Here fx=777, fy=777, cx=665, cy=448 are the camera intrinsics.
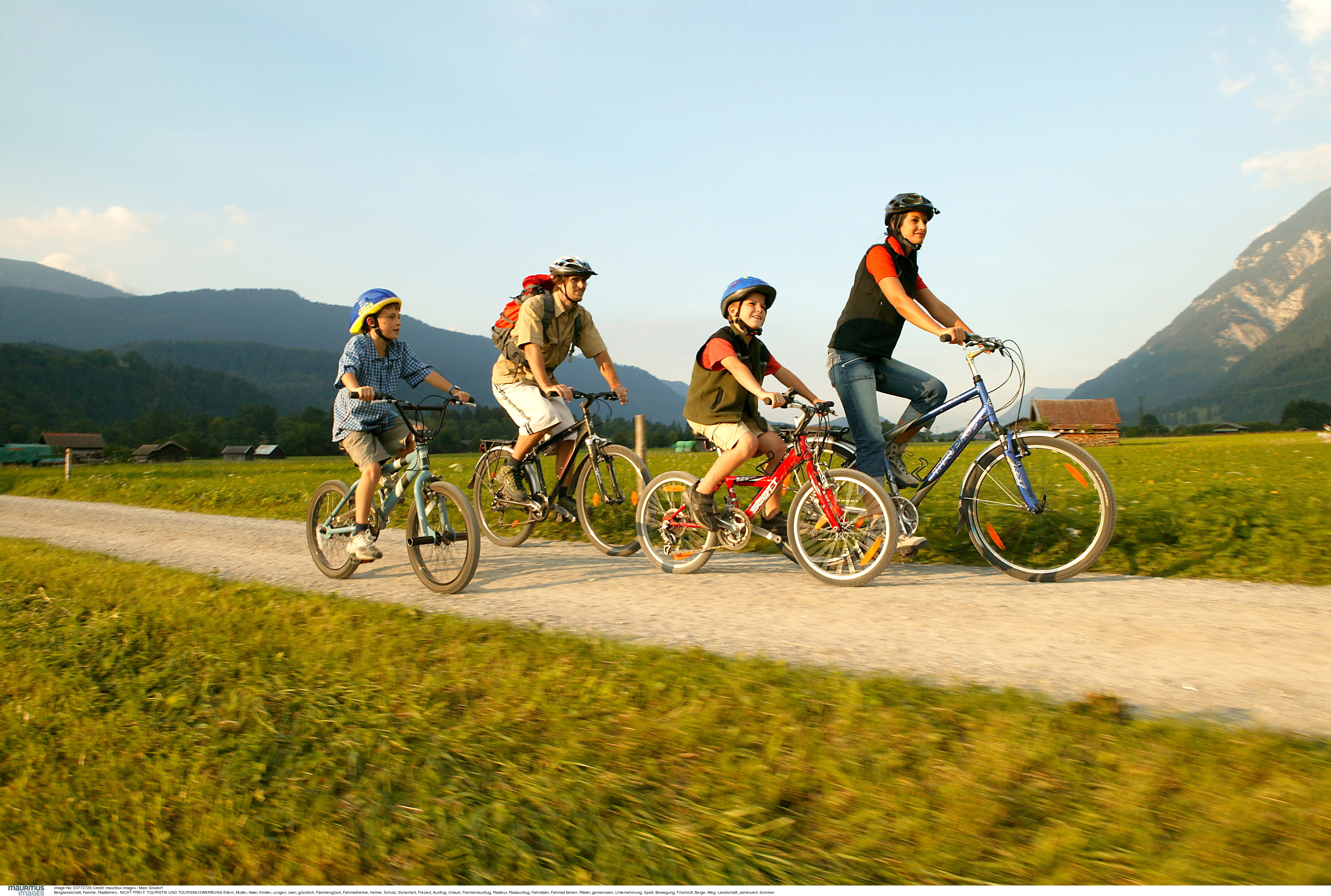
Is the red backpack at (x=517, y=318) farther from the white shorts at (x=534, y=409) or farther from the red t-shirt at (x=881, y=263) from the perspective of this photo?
the red t-shirt at (x=881, y=263)

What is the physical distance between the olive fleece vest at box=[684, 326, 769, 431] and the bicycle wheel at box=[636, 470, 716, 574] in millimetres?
527

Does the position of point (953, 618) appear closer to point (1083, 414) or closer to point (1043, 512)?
point (1043, 512)

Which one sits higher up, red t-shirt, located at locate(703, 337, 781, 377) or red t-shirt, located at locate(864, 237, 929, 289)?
red t-shirt, located at locate(864, 237, 929, 289)

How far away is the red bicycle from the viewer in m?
5.14

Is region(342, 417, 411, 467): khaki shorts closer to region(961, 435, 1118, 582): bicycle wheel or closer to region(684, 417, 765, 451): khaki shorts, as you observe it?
region(684, 417, 765, 451): khaki shorts

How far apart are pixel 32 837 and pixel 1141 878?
3021 mm

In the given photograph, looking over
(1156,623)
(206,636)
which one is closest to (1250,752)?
(1156,623)

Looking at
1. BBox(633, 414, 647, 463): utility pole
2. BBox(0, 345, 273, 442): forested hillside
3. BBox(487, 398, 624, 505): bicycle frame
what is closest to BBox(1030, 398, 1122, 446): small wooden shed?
BBox(633, 414, 647, 463): utility pole

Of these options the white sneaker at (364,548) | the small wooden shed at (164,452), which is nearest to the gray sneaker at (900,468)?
the white sneaker at (364,548)

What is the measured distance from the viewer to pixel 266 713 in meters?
3.02

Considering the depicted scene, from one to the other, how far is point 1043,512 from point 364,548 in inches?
192

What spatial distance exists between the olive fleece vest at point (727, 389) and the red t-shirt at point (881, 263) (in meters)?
0.97

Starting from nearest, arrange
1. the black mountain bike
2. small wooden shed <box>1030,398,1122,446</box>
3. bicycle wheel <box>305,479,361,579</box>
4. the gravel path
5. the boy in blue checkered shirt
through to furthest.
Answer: the gravel path < the boy in blue checkered shirt < bicycle wheel <box>305,479,361,579</box> < the black mountain bike < small wooden shed <box>1030,398,1122,446</box>

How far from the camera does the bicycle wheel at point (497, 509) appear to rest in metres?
7.39
